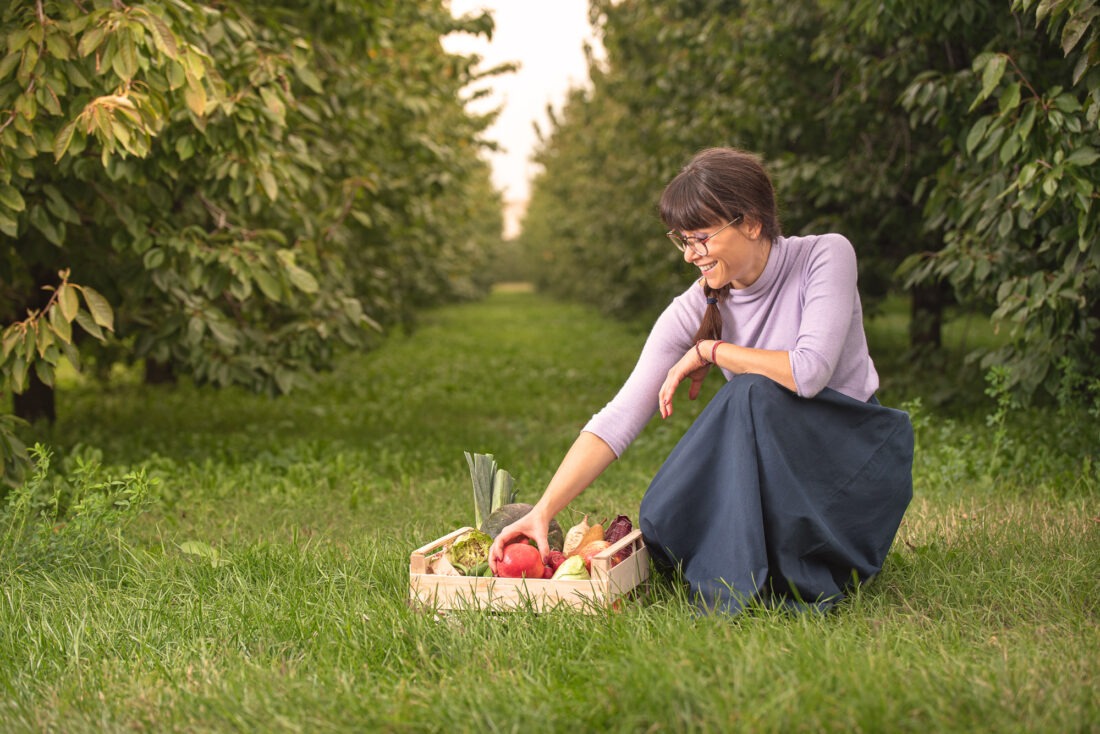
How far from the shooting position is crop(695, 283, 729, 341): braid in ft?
11.6

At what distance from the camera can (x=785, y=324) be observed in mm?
3482

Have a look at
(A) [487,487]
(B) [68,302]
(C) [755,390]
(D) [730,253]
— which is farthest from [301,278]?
(C) [755,390]

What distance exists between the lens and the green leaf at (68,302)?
473 cm

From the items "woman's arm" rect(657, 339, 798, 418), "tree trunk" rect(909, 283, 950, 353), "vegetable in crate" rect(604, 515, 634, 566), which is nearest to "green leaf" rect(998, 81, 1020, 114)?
"woman's arm" rect(657, 339, 798, 418)

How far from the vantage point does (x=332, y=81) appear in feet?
27.0

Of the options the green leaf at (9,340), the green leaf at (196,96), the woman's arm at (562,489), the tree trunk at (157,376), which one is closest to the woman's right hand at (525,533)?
the woman's arm at (562,489)

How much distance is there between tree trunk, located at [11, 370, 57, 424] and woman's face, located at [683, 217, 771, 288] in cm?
664

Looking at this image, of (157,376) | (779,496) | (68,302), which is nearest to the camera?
(779,496)

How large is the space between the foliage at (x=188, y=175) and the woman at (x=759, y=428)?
2.57 m

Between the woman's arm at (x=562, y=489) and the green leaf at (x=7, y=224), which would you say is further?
the green leaf at (x=7, y=224)

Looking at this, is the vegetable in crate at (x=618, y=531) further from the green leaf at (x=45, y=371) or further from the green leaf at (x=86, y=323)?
the green leaf at (x=45, y=371)

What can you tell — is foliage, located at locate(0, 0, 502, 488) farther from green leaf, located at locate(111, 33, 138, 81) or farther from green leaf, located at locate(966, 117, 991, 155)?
green leaf, located at locate(966, 117, 991, 155)

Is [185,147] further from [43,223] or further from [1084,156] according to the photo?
[1084,156]

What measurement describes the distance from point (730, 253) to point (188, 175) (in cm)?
402
